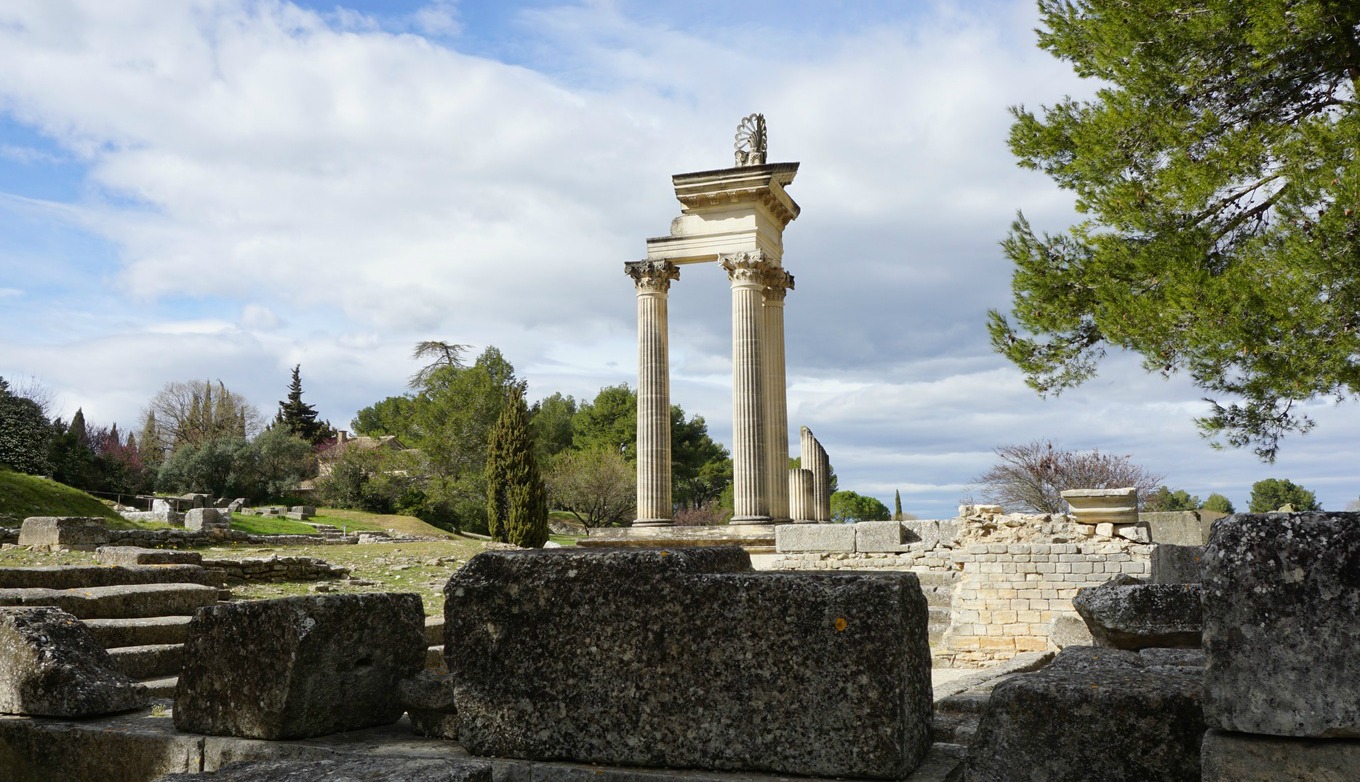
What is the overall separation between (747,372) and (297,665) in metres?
18.9

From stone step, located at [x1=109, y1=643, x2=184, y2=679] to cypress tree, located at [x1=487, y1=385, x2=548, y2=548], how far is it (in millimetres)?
20268

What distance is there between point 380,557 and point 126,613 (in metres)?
14.1

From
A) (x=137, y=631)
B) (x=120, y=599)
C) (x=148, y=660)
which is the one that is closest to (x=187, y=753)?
(x=148, y=660)

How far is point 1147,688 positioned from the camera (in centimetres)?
263

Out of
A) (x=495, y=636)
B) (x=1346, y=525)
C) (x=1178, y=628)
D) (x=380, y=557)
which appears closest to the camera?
→ (x=1346, y=525)

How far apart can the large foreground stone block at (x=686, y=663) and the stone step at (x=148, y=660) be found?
15.1 ft

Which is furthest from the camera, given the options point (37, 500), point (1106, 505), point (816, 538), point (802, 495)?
point (802, 495)

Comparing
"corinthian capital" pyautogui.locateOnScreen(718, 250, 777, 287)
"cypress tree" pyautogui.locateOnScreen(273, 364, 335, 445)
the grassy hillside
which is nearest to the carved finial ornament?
"corinthian capital" pyautogui.locateOnScreen(718, 250, 777, 287)

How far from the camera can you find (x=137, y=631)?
7.44 metres

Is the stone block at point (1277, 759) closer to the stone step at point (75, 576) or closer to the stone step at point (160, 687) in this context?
the stone step at point (160, 687)

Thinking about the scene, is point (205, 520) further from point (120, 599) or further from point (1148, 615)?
point (1148, 615)

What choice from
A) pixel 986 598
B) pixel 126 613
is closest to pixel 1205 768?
pixel 126 613

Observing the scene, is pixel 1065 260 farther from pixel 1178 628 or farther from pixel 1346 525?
pixel 1346 525

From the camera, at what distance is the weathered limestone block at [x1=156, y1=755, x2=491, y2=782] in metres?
2.60
